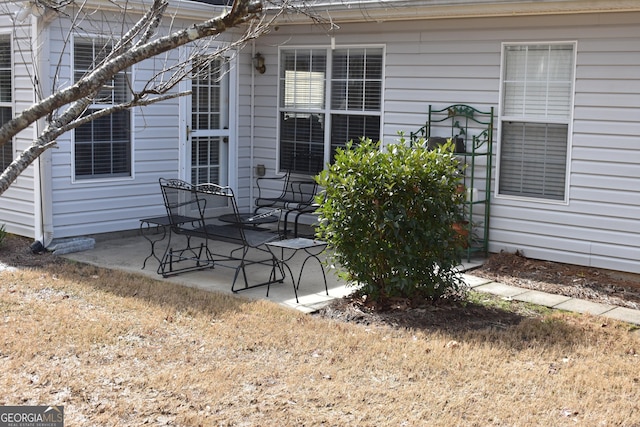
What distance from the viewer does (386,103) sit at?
33.5 feet

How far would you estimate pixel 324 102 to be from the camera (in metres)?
11.0

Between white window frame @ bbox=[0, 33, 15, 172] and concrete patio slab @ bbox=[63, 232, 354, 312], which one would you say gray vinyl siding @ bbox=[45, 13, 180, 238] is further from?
white window frame @ bbox=[0, 33, 15, 172]

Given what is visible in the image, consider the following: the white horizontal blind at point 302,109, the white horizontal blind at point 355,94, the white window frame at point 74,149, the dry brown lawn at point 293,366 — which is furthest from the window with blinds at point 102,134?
the dry brown lawn at point 293,366

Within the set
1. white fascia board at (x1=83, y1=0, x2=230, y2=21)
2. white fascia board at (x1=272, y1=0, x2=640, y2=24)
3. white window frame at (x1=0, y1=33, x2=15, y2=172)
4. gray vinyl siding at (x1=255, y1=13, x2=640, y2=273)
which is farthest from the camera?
white window frame at (x1=0, y1=33, x2=15, y2=172)

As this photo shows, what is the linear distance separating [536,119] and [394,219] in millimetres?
3020

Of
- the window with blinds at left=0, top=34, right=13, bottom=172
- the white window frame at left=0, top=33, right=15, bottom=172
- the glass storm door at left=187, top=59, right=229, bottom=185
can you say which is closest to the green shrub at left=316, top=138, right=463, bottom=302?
the glass storm door at left=187, top=59, right=229, bottom=185

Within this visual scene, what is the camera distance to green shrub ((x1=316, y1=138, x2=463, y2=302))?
22.6 feet

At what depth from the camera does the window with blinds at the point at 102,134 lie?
382 inches

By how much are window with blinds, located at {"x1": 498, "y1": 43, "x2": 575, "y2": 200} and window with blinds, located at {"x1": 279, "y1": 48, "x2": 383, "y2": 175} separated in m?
1.79

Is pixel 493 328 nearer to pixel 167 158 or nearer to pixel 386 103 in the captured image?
pixel 386 103

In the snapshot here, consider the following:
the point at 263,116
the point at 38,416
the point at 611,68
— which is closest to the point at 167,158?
the point at 263,116

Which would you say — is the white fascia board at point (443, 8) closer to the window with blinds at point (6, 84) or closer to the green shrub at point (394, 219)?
the green shrub at point (394, 219)

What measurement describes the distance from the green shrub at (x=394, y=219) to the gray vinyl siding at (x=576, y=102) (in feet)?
7.22

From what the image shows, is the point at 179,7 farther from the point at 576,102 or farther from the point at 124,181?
the point at 576,102
